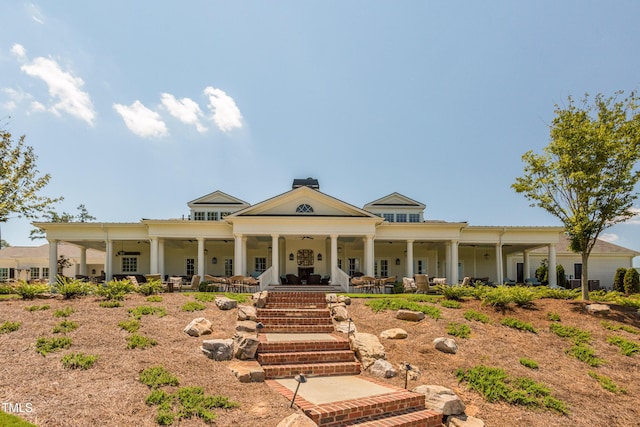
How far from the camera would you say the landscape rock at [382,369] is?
8.26 m

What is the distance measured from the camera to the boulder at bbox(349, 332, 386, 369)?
8836 mm

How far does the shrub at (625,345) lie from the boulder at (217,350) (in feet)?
33.5

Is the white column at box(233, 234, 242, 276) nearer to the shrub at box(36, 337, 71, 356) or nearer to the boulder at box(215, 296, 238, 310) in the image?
the boulder at box(215, 296, 238, 310)

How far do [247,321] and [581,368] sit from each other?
28.4 ft

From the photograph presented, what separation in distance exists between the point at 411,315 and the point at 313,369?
14.3 ft

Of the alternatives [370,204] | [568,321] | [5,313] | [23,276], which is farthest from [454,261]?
[23,276]

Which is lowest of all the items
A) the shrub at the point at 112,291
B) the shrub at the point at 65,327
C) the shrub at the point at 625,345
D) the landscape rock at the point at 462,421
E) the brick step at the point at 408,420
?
the landscape rock at the point at 462,421

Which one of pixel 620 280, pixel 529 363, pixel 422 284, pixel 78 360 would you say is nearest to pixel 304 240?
pixel 422 284

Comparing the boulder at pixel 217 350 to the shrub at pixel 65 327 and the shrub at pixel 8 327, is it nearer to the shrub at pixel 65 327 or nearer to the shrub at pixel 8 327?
the shrub at pixel 65 327

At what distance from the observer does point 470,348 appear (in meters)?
9.63

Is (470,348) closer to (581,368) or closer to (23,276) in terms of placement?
(581,368)

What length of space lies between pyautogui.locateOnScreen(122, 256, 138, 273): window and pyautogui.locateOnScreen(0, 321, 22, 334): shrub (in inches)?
728

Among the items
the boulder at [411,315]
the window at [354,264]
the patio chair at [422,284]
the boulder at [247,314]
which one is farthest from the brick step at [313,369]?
the window at [354,264]

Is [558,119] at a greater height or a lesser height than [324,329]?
greater
